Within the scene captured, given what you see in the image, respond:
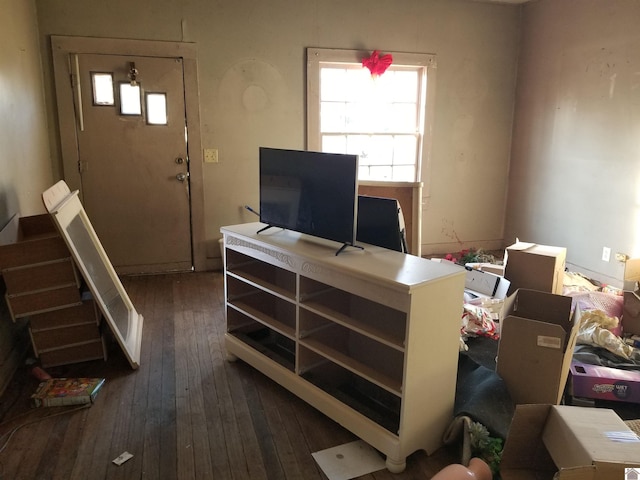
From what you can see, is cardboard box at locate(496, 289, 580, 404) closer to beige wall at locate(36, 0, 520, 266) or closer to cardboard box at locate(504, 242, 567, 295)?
cardboard box at locate(504, 242, 567, 295)

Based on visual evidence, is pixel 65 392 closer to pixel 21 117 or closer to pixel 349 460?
pixel 349 460

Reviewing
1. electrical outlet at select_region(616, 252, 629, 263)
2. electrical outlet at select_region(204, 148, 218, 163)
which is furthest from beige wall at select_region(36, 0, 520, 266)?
electrical outlet at select_region(616, 252, 629, 263)

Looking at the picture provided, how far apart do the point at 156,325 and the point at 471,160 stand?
378cm

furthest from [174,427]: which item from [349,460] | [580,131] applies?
[580,131]

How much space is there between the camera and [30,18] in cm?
379

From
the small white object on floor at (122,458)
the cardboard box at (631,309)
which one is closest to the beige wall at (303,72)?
the cardboard box at (631,309)

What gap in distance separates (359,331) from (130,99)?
331 cm

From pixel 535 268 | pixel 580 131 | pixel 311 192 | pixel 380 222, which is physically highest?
pixel 580 131

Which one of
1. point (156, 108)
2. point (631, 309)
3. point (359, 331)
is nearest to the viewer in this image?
point (359, 331)

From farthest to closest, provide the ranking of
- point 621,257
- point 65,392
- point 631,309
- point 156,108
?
point 156,108 → point 621,257 → point 631,309 → point 65,392

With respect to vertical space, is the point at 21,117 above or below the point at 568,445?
above

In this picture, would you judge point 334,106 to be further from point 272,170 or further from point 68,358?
point 68,358

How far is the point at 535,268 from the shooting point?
3322 millimetres

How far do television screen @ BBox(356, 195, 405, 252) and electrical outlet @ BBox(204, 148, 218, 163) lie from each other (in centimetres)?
254
